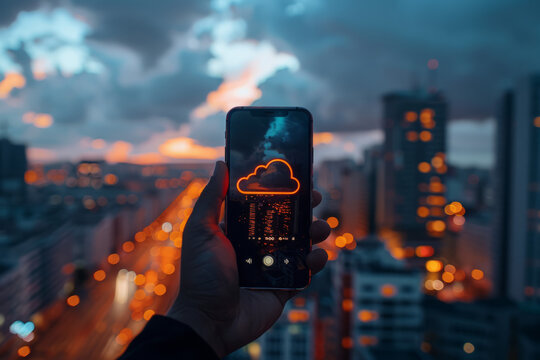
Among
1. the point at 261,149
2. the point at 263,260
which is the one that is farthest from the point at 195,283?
the point at 261,149

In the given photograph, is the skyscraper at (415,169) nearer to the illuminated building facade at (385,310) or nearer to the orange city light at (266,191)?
the illuminated building facade at (385,310)

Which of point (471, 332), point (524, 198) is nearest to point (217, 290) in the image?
point (471, 332)

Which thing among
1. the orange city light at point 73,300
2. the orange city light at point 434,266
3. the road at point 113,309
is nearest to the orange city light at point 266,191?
the road at point 113,309

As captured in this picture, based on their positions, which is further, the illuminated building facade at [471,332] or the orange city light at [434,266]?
the orange city light at [434,266]

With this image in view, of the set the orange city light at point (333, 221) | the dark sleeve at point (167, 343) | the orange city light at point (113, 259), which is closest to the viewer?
the dark sleeve at point (167, 343)

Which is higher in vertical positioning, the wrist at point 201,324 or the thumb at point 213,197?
the thumb at point 213,197

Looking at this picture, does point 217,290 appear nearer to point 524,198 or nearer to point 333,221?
point 524,198

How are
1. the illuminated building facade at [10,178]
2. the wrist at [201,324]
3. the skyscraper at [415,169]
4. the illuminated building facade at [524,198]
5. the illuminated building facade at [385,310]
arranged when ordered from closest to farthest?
the wrist at [201,324], the illuminated building facade at [385,310], the illuminated building facade at [524,198], the illuminated building facade at [10,178], the skyscraper at [415,169]

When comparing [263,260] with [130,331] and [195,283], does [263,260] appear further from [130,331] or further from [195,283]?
[130,331]
